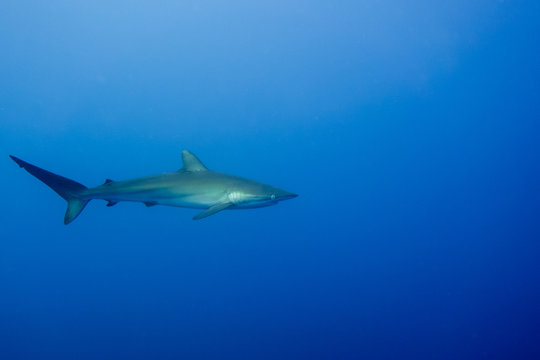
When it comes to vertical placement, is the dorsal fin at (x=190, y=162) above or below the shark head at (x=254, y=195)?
above

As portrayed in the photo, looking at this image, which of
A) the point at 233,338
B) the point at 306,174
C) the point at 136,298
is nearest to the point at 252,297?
the point at 233,338

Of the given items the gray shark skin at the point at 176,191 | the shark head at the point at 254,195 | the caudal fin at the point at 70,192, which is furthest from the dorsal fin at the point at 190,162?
the caudal fin at the point at 70,192

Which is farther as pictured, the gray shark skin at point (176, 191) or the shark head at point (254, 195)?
the shark head at point (254, 195)

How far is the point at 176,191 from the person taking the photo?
441 centimetres

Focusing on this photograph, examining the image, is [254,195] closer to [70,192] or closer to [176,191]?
[176,191]

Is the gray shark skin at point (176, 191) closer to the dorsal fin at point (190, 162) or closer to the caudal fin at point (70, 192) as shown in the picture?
the caudal fin at point (70, 192)

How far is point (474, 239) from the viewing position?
62.4 ft

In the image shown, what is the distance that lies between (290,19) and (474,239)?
59.0ft

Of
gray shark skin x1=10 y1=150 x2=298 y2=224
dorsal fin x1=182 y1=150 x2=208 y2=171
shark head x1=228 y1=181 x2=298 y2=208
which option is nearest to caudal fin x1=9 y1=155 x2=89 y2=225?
gray shark skin x1=10 y1=150 x2=298 y2=224

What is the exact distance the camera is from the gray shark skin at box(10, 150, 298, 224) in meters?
4.36

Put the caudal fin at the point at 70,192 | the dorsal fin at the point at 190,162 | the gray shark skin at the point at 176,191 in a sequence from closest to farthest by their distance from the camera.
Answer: the gray shark skin at the point at 176,191 → the caudal fin at the point at 70,192 → the dorsal fin at the point at 190,162

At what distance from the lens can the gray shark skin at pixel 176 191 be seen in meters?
4.36

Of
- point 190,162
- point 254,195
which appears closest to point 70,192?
point 190,162

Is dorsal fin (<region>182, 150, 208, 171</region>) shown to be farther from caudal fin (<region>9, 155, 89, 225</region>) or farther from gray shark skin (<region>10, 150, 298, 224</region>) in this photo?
caudal fin (<region>9, 155, 89, 225</region>)
